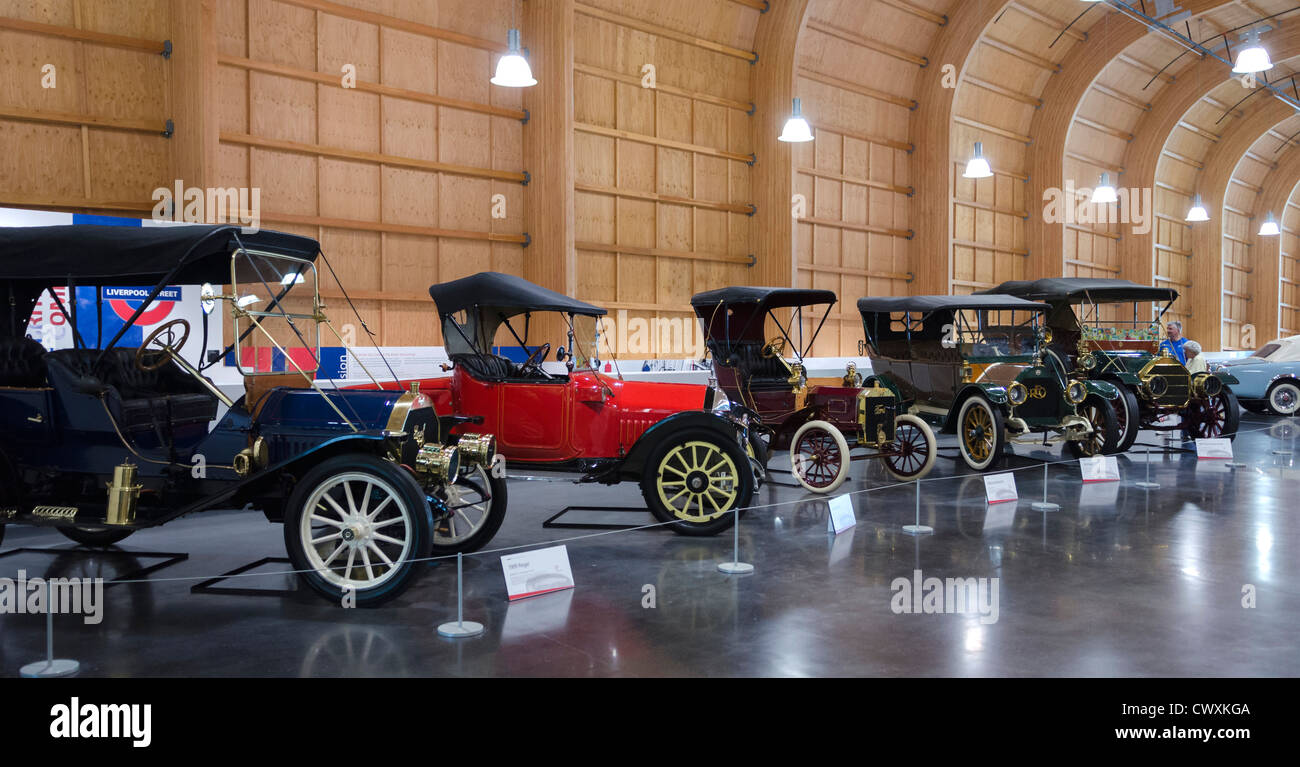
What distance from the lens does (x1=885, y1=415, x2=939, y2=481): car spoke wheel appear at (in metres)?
8.39

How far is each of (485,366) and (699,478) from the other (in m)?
1.76

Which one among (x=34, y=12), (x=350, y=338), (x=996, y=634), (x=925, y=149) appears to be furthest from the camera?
(x=925, y=149)

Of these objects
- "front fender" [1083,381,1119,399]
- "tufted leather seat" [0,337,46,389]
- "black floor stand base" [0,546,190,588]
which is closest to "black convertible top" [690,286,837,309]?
"front fender" [1083,381,1119,399]

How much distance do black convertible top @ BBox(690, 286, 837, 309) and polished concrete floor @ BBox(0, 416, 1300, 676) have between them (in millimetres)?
2233

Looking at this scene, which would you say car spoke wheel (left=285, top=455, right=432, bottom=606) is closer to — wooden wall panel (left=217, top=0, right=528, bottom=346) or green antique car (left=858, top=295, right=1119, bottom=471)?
green antique car (left=858, top=295, right=1119, bottom=471)

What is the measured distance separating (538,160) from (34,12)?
5402 millimetres

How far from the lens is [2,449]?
15.2 ft

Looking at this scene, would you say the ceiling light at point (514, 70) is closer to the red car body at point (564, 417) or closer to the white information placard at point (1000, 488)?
the red car body at point (564, 417)

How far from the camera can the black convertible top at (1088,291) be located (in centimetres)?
1127

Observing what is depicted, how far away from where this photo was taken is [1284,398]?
14.3m

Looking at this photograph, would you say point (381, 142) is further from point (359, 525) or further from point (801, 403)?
point (359, 525)

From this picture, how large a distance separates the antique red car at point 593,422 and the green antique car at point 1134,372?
6.28 meters

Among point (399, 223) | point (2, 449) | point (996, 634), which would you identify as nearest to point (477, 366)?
point (2, 449)
